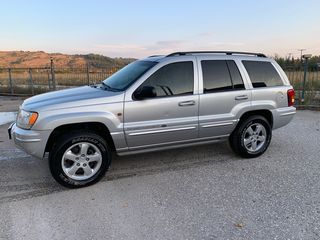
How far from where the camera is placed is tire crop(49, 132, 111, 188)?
393 cm

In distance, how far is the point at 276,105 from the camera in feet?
17.4

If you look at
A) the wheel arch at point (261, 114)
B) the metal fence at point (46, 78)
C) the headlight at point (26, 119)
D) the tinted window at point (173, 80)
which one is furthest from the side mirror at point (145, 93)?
the metal fence at point (46, 78)

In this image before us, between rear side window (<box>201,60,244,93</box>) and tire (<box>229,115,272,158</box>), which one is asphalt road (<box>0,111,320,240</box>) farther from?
rear side window (<box>201,60,244,93</box>)

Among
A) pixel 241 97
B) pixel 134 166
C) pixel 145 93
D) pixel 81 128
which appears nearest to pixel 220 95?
pixel 241 97

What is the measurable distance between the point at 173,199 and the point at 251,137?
2.19m

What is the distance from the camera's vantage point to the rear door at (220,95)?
15.4 feet

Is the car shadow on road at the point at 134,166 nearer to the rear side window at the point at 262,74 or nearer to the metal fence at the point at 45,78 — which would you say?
the rear side window at the point at 262,74

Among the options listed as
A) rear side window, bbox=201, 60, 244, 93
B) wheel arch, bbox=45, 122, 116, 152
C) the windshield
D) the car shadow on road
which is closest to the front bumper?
wheel arch, bbox=45, 122, 116, 152

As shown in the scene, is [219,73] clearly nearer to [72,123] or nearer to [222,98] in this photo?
[222,98]

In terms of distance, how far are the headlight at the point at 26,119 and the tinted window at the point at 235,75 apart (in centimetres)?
315

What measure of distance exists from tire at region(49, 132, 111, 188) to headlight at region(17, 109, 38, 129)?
0.41m

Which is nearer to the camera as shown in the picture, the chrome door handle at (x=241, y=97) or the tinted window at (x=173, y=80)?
the tinted window at (x=173, y=80)

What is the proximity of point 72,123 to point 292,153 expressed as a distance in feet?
13.3

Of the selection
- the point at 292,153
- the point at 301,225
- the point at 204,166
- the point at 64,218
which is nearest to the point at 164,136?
the point at 204,166
